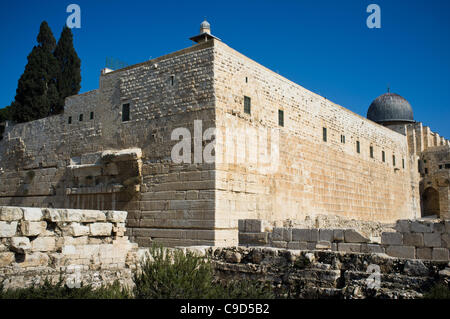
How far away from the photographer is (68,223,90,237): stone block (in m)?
6.86

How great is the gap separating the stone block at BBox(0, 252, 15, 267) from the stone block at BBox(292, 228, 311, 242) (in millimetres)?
4683

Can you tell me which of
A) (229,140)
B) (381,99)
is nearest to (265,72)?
(229,140)

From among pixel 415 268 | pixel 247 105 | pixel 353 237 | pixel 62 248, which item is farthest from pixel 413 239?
pixel 247 105

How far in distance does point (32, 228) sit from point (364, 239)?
5318 mm

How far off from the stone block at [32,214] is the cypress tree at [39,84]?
1508 centimetres

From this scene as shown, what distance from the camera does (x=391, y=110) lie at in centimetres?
2716

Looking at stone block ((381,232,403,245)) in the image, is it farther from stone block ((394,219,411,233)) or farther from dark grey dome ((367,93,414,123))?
dark grey dome ((367,93,414,123))

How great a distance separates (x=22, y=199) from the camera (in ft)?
52.8

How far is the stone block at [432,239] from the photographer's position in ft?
→ 21.4

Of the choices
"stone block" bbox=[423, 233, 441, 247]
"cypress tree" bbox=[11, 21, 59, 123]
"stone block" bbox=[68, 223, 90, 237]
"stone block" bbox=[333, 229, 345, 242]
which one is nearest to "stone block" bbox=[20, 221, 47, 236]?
"stone block" bbox=[68, 223, 90, 237]

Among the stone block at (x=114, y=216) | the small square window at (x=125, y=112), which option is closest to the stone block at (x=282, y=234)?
the stone block at (x=114, y=216)

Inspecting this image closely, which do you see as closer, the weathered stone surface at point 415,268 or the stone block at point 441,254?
the weathered stone surface at point 415,268

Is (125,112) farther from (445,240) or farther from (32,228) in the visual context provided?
(445,240)

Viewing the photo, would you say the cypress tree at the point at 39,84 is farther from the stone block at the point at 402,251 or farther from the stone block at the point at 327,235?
the stone block at the point at 402,251
